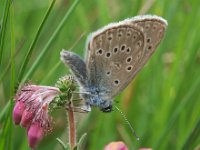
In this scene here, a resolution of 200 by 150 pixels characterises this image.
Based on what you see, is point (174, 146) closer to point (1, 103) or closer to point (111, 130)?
point (111, 130)

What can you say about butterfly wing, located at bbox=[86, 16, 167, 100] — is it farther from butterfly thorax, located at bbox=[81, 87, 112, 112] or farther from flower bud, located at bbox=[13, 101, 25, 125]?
flower bud, located at bbox=[13, 101, 25, 125]

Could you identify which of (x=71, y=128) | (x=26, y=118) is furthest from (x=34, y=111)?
(x=71, y=128)

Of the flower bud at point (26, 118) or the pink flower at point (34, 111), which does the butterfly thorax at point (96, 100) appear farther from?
the flower bud at point (26, 118)

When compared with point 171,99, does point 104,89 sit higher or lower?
higher

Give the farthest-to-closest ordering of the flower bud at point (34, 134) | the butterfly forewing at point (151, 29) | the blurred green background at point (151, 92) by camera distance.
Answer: the blurred green background at point (151, 92), the butterfly forewing at point (151, 29), the flower bud at point (34, 134)

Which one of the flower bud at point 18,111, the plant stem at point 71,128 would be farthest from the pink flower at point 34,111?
the plant stem at point 71,128

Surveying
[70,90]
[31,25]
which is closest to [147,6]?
[31,25]

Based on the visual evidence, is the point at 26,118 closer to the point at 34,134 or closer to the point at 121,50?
the point at 34,134
